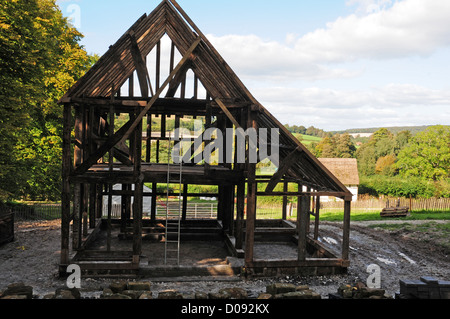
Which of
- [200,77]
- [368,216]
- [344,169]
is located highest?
[200,77]

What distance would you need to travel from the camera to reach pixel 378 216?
1073 inches

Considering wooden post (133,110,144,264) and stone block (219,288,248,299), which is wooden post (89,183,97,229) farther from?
stone block (219,288,248,299)

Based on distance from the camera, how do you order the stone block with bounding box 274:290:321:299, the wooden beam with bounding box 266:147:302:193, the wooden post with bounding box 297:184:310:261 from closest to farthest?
the stone block with bounding box 274:290:321:299
the wooden post with bounding box 297:184:310:261
the wooden beam with bounding box 266:147:302:193

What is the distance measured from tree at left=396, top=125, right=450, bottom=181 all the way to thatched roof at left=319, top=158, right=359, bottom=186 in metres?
7.42

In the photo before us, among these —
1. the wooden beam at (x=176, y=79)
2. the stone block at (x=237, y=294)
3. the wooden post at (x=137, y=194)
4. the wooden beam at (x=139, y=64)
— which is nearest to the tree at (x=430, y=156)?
the wooden beam at (x=176, y=79)

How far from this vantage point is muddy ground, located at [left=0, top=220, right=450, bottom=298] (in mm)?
11102

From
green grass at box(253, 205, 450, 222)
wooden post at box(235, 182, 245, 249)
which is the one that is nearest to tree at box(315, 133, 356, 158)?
green grass at box(253, 205, 450, 222)

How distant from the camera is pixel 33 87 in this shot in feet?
55.5

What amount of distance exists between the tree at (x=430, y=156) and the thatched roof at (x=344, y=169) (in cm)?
742

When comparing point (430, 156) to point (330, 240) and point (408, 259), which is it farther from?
point (408, 259)

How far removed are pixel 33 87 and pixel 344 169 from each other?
3434cm

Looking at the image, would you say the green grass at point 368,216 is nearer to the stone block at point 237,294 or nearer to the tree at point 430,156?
the tree at point 430,156

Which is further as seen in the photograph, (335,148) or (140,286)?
(335,148)

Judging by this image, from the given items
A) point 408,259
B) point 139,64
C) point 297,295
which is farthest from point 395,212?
point 139,64
